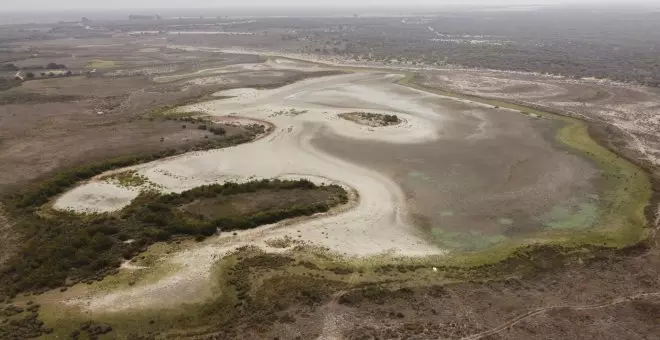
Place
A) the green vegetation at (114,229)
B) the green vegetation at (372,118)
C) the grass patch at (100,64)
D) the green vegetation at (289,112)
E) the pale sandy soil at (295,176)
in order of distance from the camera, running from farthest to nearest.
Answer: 1. the grass patch at (100,64)
2. the green vegetation at (289,112)
3. the green vegetation at (372,118)
4. the pale sandy soil at (295,176)
5. the green vegetation at (114,229)

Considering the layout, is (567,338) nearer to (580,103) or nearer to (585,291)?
(585,291)

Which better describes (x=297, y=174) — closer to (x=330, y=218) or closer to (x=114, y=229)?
(x=330, y=218)

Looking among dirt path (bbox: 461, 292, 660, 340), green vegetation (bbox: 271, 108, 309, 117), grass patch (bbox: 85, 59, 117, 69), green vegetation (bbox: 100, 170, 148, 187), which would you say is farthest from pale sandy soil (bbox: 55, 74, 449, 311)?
grass patch (bbox: 85, 59, 117, 69)

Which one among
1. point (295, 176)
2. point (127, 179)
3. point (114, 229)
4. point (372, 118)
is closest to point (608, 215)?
point (295, 176)

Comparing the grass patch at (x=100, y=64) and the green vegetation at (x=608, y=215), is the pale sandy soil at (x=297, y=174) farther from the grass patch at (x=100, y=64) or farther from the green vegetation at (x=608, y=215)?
the grass patch at (x=100, y=64)

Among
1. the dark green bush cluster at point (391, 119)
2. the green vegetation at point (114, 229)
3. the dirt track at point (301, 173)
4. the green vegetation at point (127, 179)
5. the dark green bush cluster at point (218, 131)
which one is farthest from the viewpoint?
the dark green bush cluster at point (391, 119)

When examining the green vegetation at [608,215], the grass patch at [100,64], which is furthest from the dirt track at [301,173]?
the grass patch at [100,64]

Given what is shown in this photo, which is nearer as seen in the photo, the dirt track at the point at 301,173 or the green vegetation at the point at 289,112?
the dirt track at the point at 301,173

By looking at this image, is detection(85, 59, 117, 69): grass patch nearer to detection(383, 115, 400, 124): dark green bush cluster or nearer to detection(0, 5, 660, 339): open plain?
detection(0, 5, 660, 339): open plain
